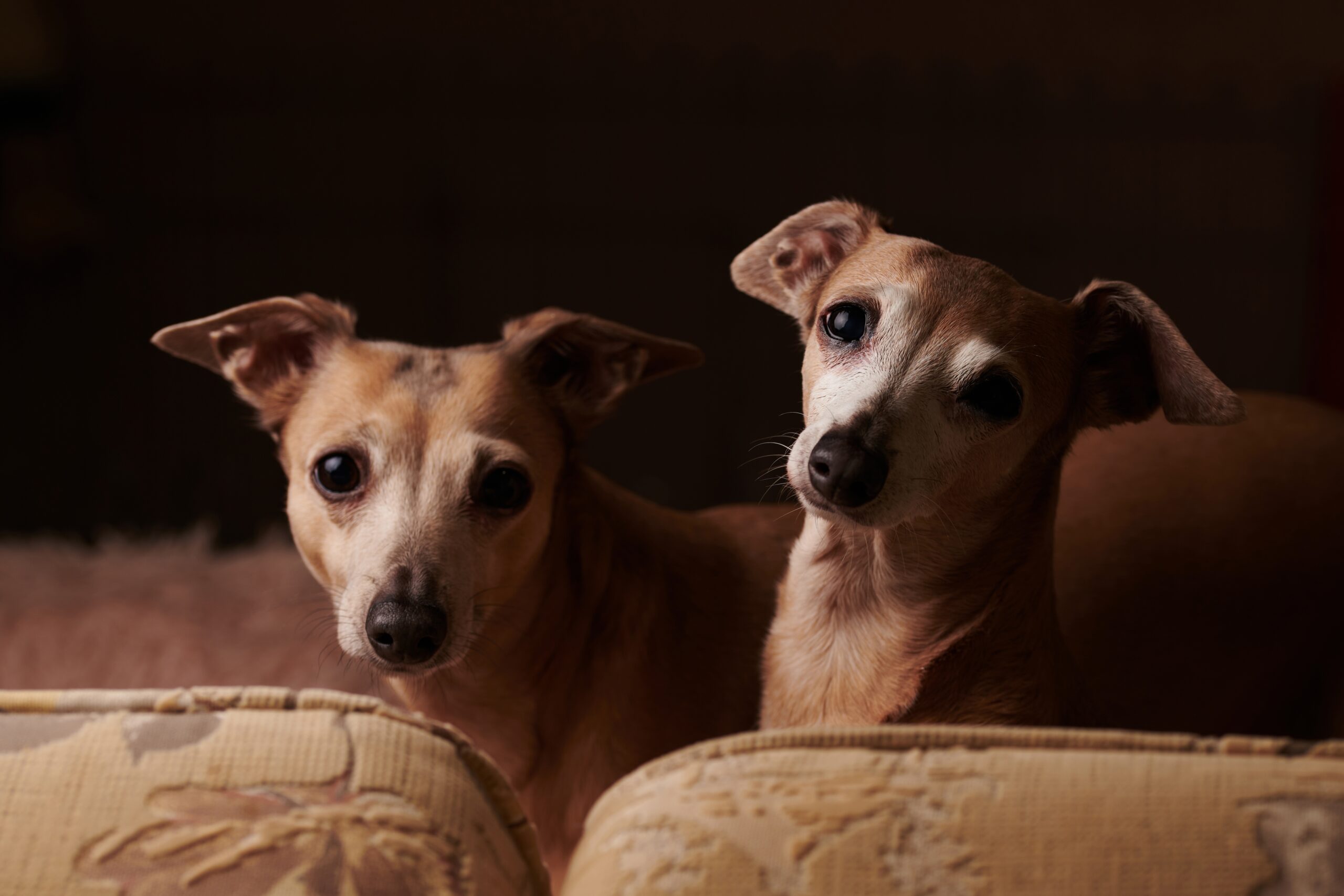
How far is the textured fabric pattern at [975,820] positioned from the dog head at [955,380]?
259 millimetres

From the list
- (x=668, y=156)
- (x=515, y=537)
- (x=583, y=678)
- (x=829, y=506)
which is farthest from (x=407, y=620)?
(x=668, y=156)

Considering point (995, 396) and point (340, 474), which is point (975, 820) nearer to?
point (995, 396)

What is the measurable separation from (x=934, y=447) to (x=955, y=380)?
0.06 metres

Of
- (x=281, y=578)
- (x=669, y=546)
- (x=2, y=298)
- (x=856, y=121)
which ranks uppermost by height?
(x=856, y=121)

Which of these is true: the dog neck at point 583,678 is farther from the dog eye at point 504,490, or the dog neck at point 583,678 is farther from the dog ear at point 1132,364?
the dog ear at point 1132,364

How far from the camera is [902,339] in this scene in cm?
90

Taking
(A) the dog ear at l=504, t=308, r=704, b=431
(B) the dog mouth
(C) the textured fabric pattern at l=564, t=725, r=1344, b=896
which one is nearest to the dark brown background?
(A) the dog ear at l=504, t=308, r=704, b=431

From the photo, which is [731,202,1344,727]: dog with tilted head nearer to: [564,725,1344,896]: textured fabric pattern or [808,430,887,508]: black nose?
[808,430,887,508]: black nose

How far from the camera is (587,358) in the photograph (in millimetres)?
1226

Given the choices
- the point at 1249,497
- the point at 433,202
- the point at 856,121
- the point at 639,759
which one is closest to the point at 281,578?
the point at 433,202

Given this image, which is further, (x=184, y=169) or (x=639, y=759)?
(x=184, y=169)

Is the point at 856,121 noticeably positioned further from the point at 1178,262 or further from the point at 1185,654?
the point at 1185,654

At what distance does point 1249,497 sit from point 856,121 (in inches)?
44.6

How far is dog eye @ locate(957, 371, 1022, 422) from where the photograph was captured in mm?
891
